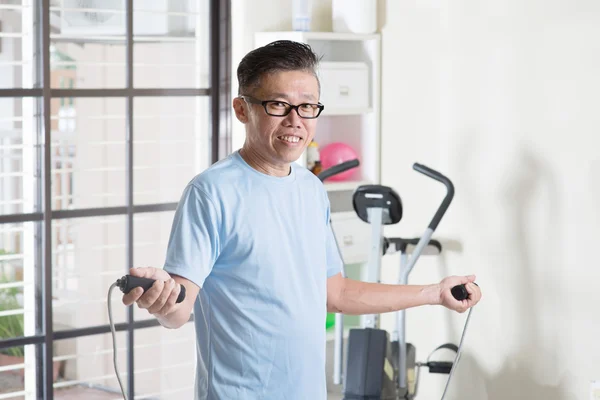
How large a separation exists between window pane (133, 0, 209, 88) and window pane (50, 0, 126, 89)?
79 millimetres

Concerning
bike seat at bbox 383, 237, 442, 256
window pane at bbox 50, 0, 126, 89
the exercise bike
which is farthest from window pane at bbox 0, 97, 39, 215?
bike seat at bbox 383, 237, 442, 256

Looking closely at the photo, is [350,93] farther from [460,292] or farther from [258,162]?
[258,162]

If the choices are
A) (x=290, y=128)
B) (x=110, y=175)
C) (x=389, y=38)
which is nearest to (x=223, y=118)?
(x=110, y=175)

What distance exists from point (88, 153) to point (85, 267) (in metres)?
0.43

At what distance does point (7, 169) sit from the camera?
3074mm

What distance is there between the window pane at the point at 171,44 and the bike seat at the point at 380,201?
898mm

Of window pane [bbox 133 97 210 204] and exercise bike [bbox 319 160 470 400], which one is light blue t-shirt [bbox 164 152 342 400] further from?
window pane [bbox 133 97 210 204]

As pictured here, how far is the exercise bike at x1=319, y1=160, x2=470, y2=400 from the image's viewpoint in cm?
298

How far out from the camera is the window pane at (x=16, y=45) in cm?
304

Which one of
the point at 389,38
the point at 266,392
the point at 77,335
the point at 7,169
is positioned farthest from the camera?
the point at 389,38

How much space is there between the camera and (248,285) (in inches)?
62.5

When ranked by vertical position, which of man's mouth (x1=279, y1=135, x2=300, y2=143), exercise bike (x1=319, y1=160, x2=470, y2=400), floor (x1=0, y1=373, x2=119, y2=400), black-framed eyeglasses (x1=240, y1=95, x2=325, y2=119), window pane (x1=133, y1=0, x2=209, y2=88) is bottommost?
floor (x1=0, y1=373, x2=119, y2=400)

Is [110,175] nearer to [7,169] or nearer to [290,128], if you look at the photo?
[7,169]

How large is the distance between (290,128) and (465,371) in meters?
1.90
